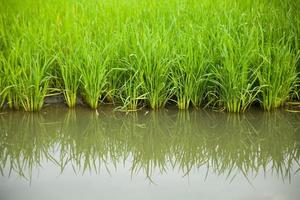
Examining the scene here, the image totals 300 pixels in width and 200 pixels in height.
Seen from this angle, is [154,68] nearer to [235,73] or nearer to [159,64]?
[159,64]

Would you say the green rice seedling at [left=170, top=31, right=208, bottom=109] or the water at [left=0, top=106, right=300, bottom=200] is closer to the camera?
the water at [left=0, top=106, right=300, bottom=200]

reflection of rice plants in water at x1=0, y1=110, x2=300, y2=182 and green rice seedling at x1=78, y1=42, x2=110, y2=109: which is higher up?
green rice seedling at x1=78, y1=42, x2=110, y2=109

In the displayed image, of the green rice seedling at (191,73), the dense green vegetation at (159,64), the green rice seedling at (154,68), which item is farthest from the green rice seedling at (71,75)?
the green rice seedling at (191,73)

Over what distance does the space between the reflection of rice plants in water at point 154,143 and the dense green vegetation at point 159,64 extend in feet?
0.42

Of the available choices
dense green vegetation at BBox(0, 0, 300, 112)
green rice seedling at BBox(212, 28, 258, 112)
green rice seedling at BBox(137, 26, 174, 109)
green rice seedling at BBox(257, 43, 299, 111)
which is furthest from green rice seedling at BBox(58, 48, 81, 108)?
green rice seedling at BBox(257, 43, 299, 111)

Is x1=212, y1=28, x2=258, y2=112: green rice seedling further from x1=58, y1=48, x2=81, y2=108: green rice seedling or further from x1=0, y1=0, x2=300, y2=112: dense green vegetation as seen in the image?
x1=58, y1=48, x2=81, y2=108: green rice seedling

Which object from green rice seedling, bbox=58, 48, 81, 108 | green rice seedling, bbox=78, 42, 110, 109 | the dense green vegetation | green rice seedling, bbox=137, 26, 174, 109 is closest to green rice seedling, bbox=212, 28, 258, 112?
the dense green vegetation

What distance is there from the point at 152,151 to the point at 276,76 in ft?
2.88

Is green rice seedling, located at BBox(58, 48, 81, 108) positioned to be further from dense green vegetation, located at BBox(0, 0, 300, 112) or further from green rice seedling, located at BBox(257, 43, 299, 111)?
green rice seedling, located at BBox(257, 43, 299, 111)

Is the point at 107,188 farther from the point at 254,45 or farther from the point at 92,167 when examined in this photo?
the point at 254,45

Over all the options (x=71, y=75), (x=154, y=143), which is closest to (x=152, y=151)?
(x=154, y=143)

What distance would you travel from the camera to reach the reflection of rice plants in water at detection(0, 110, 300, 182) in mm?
2271

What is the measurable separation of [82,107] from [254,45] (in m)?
1.01

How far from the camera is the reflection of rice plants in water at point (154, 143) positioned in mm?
2271
